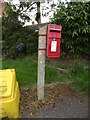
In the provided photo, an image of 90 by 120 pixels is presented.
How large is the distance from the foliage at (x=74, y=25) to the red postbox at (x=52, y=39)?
102 inches

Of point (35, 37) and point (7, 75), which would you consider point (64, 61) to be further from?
point (7, 75)

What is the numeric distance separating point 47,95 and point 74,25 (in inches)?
127

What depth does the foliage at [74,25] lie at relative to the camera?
4.68 m

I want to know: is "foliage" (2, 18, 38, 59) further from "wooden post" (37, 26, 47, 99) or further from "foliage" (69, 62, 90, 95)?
"wooden post" (37, 26, 47, 99)

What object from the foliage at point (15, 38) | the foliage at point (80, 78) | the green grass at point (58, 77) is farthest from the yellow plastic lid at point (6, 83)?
the foliage at point (15, 38)

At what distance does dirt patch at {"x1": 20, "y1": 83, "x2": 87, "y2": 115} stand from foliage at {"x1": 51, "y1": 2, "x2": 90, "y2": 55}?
230 cm

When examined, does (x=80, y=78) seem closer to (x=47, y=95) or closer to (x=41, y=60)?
(x=47, y=95)

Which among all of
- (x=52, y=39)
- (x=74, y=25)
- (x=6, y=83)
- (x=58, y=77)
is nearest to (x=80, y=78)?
(x=58, y=77)

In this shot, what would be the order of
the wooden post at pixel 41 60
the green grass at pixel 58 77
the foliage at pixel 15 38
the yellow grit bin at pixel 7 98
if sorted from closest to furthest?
the yellow grit bin at pixel 7 98, the wooden post at pixel 41 60, the green grass at pixel 58 77, the foliage at pixel 15 38

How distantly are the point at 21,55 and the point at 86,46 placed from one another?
337cm

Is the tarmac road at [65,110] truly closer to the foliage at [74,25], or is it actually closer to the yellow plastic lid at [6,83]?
the yellow plastic lid at [6,83]

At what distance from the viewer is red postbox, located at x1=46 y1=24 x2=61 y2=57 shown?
2202 millimetres

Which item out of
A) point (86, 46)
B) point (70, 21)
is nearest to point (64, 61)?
point (86, 46)

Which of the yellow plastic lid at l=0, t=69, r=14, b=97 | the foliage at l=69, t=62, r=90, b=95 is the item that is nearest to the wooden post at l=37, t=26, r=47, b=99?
the yellow plastic lid at l=0, t=69, r=14, b=97
